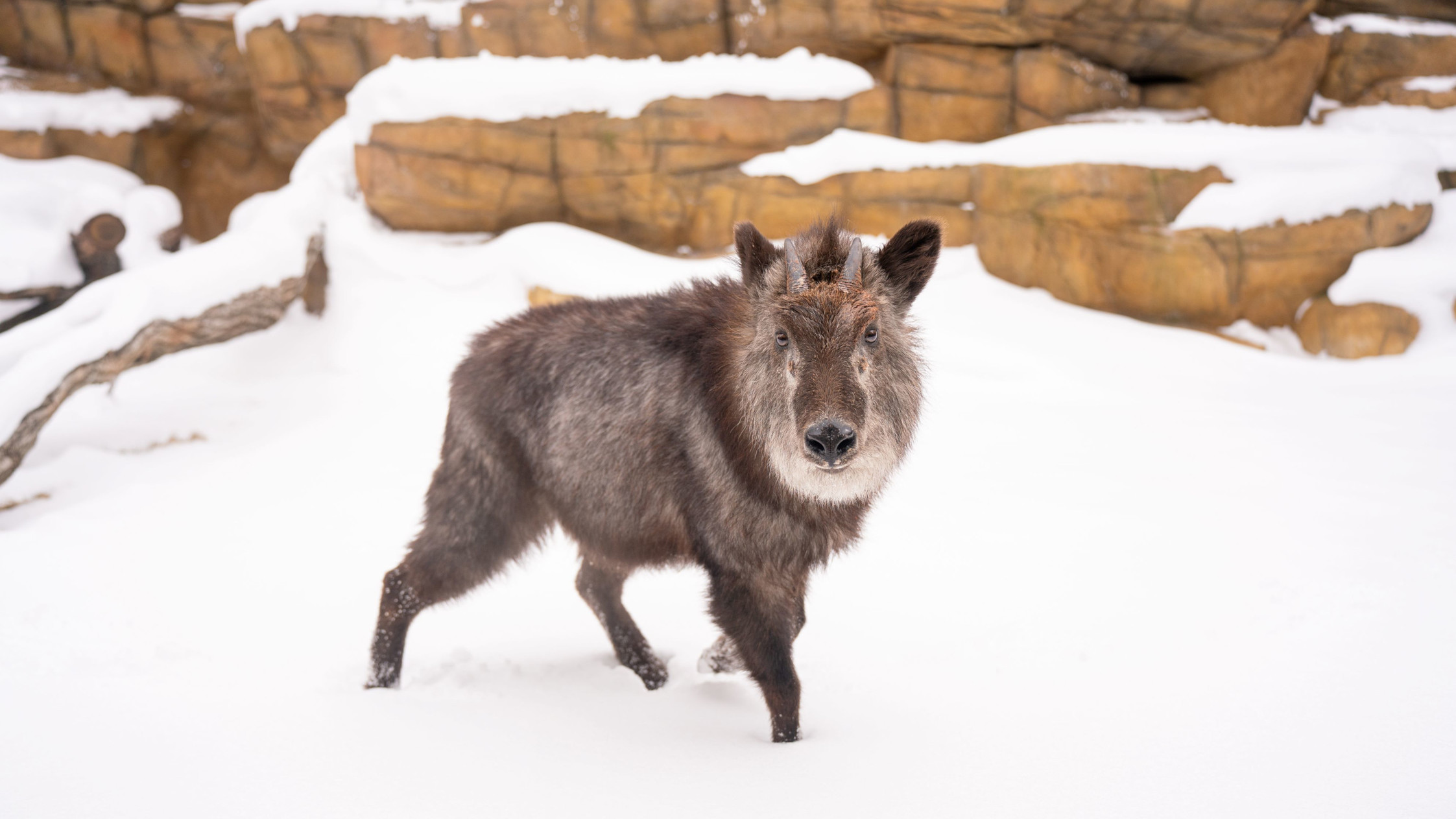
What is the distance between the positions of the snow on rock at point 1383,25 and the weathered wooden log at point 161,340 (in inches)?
428

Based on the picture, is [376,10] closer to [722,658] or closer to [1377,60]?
[722,658]

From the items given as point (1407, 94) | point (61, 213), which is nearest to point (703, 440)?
point (1407, 94)

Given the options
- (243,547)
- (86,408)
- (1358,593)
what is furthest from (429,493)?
(86,408)

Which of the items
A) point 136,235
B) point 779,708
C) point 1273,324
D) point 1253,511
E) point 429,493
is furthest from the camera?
point 136,235

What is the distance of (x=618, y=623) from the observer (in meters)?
4.11

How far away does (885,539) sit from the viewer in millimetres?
5516

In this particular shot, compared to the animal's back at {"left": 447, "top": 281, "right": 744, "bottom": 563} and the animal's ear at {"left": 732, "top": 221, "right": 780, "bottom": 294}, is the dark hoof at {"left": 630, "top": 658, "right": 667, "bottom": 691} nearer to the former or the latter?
the animal's back at {"left": 447, "top": 281, "right": 744, "bottom": 563}

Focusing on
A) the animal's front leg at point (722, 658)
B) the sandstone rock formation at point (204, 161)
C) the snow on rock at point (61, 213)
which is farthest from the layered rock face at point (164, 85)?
the animal's front leg at point (722, 658)

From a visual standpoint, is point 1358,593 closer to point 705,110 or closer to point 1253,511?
point 1253,511

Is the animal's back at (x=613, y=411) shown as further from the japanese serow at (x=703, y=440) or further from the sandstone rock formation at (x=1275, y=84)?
the sandstone rock formation at (x=1275, y=84)

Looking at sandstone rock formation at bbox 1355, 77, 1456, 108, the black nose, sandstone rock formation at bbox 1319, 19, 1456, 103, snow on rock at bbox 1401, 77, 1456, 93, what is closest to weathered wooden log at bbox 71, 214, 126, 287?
the black nose

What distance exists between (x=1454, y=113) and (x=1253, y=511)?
23.3ft

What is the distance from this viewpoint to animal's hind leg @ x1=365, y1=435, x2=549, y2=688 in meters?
3.82

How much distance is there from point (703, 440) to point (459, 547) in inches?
44.5
